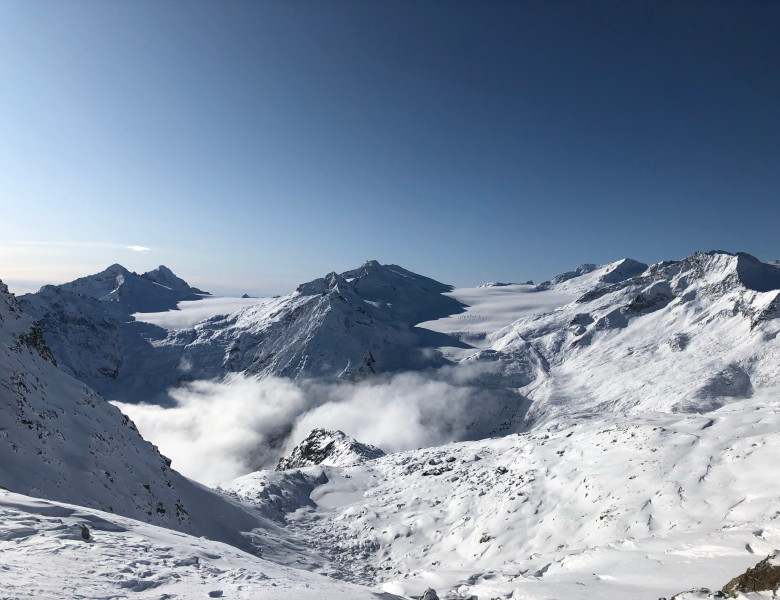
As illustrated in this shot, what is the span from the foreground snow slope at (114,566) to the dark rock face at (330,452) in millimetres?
36939

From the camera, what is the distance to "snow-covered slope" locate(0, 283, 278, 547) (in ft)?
61.6

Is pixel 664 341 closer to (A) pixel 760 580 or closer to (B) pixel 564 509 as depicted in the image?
(B) pixel 564 509

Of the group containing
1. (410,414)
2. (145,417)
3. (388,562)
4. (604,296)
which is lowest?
(145,417)

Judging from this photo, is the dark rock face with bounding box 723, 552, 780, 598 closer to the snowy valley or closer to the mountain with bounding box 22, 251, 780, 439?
the snowy valley

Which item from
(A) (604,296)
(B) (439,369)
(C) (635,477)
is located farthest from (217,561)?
(A) (604,296)

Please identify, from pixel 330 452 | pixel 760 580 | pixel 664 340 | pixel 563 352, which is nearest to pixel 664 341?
pixel 664 340

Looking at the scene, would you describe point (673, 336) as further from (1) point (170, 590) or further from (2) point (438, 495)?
(1) point (170, 590)

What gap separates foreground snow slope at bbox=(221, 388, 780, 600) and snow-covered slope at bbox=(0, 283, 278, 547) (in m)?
7.25

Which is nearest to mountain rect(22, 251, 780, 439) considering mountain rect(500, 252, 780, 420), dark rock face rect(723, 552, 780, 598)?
mountain rect(500, 252, 780, 420)

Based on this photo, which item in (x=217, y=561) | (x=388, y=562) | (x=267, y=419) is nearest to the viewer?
(x=217, y=561)

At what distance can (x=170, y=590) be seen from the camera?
884 centimetres

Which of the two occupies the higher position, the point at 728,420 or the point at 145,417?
the point at 728,420

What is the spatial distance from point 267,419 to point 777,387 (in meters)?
149

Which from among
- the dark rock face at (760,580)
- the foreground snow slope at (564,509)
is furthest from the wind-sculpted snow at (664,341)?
the dark rock face at (760,580)
